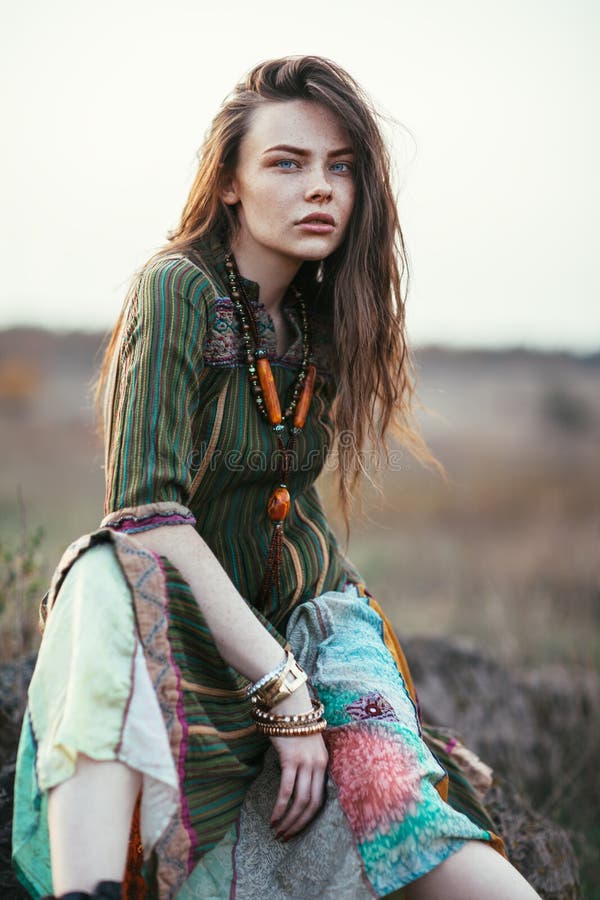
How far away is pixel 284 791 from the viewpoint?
5.86 feet

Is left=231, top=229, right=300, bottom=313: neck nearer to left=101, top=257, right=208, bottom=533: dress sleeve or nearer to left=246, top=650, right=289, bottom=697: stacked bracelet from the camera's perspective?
left=101, top=257, right=208, bottom=533: dress sleeve

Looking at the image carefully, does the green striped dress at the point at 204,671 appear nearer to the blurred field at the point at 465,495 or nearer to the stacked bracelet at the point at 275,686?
the stacked bracelet at the point at 275,686

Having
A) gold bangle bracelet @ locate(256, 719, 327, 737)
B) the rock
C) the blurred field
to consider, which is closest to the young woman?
gold bangle bracelet @ locate(256, 719, 327, 737)

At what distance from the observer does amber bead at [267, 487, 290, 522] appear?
89.6 inches

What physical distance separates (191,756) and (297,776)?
235 mm

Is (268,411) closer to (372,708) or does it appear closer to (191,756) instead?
(372,708)

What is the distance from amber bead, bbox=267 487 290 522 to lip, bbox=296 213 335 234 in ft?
2.23

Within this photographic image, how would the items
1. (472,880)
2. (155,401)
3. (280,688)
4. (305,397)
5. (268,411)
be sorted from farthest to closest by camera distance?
(305,397)
(268,411)
(155,401)
(280,688)
(472,880)

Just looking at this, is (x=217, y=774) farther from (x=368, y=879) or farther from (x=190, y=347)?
(x=190, y=347)

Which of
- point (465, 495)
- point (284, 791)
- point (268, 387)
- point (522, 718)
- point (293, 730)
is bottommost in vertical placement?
point (465, 495)

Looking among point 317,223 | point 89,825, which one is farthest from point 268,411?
point 89,825

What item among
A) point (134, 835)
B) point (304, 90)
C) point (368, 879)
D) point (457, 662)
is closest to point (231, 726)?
point (134, 835)

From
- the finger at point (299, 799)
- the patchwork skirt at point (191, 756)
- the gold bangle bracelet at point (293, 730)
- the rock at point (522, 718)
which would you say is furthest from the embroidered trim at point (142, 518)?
the rock at point (522, 718)

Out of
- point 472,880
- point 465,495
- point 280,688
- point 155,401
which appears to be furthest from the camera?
point 465,495
